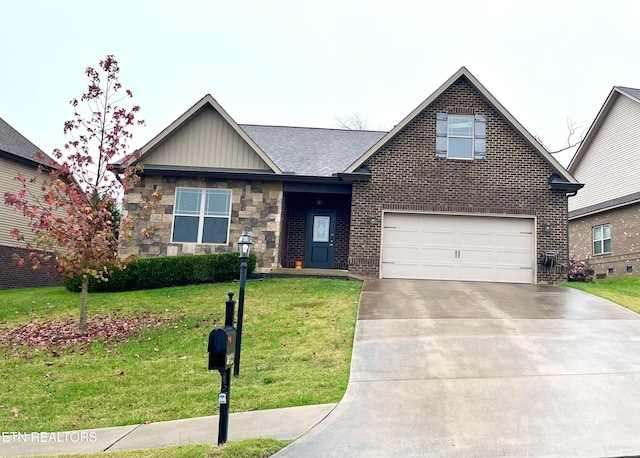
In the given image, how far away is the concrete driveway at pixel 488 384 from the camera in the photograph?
16.5 feet

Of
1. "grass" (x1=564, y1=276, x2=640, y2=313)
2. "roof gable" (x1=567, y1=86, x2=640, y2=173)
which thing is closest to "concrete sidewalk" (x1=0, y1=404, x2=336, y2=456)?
"grass" (x1=564, y1=276, x2=640, y2=313)

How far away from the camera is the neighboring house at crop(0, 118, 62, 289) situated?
1933cm

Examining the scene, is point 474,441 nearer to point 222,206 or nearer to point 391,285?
point 391,285

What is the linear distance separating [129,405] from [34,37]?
18.4m

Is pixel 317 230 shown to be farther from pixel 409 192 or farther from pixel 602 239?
pixel 602 239

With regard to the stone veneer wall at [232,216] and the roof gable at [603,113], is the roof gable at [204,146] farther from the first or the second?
the roof gable at [603,113]

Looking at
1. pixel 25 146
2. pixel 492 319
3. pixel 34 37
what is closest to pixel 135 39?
pixel 34 37

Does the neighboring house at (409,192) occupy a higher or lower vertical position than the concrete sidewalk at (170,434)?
higher

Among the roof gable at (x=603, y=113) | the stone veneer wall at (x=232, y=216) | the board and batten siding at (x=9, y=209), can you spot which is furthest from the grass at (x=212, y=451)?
the roof gable at (x=603, y=113)

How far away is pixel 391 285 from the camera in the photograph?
46.1ft

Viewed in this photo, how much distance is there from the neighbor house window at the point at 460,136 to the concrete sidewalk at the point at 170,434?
1168cm

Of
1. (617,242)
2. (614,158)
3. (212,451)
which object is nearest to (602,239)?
(617,242)

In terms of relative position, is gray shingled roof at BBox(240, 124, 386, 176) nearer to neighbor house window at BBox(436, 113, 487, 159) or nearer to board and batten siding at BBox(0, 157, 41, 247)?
neighbor house window at BBox(436, 113, 487, 159)

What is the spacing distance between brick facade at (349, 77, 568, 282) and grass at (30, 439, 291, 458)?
428 inches
